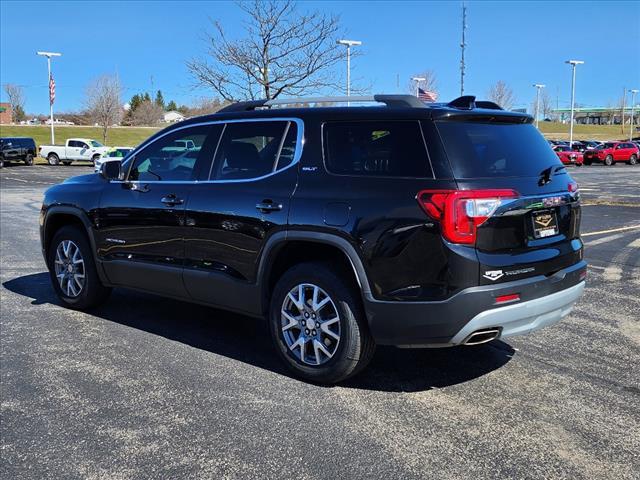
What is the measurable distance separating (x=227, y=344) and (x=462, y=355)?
1.89 metres

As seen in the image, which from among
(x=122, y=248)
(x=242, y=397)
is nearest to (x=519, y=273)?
(x=242, y=397)

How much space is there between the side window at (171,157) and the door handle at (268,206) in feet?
3.01

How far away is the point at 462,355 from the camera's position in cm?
475

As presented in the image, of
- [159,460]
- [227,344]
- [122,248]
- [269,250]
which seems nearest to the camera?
[159,460]

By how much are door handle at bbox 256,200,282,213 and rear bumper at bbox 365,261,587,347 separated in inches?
36.5

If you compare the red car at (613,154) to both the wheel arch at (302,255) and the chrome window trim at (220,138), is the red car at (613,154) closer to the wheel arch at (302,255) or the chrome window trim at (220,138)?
the chrome window trim at (220,138)

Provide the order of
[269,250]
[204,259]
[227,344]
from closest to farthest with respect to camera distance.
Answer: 1. [269,250]
2. [204,259]
3. [227,344]

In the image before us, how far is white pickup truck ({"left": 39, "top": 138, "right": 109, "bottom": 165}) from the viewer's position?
4322 centimetres

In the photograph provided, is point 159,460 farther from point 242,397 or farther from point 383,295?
point 383,295

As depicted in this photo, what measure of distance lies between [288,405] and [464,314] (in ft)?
4.01

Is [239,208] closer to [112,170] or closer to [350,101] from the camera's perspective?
[350,101]

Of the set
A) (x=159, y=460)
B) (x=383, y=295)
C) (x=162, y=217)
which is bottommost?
(x=159, y=460)

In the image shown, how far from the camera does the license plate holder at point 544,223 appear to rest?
3816 millimetres

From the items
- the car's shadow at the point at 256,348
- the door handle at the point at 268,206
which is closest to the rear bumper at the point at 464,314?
the car's shadow at the point at 256,348
